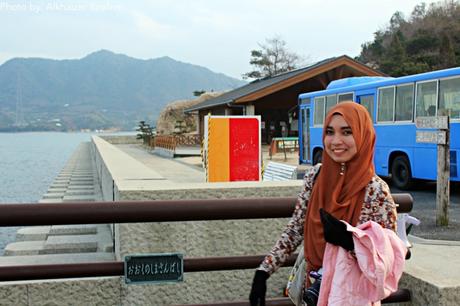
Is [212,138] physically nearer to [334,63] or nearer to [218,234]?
[218,234]

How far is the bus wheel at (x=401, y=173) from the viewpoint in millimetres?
12156

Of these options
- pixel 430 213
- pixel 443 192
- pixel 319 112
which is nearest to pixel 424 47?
pixel 319 112

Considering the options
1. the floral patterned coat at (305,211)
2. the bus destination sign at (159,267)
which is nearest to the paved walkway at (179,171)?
the bus destination sign at (159,267)

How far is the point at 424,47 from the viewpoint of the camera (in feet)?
188

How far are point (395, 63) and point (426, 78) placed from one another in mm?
41562

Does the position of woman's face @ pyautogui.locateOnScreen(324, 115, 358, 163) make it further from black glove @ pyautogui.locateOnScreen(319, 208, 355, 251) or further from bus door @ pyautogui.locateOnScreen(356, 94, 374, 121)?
bus door @ pyautogui.locateOnScreen(356, 94, 374, 121)

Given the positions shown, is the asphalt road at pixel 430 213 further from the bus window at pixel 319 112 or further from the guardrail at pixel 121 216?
the guardrail at pixel 121 216

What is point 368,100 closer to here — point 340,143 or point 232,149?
point 232,149

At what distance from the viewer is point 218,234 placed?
178 inches

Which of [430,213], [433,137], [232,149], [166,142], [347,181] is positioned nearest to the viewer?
[347,181]

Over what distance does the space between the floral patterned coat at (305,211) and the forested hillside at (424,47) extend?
4743 centimetres

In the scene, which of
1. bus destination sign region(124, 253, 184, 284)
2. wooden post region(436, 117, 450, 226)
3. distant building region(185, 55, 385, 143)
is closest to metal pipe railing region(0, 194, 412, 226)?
bus destination sign region(124, 253, 184, 284)

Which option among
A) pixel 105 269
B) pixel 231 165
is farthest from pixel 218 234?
pixel 231 165

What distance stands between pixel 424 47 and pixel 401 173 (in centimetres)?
4952
